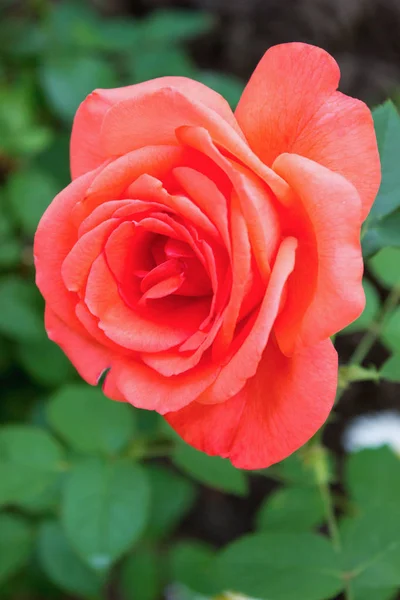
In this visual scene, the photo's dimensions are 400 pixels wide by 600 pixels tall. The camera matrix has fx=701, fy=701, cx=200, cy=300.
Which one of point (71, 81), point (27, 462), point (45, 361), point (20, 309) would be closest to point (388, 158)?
point (27, 462)

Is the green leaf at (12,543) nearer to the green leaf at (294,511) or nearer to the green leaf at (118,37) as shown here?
the green leaf at (294,511)

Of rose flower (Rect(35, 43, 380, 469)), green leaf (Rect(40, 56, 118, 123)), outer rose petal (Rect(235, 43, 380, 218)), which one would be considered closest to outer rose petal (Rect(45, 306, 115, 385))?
rose flower (Rect(35, 43, 380, 469))

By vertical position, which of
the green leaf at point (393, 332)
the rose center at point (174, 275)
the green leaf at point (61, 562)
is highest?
the rose center at point (174, 275)

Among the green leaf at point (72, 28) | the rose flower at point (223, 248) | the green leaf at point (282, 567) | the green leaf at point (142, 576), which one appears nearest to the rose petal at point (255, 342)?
the rose flower at point (223, 248)

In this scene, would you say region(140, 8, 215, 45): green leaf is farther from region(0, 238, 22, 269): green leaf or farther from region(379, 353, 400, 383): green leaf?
region(379, 353, 400, 383): green leaf

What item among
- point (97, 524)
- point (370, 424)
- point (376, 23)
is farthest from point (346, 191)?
point (376, 23)

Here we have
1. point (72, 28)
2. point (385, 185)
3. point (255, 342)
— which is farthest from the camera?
point (72, 28)

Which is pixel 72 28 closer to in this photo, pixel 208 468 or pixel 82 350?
pixel 208 468
